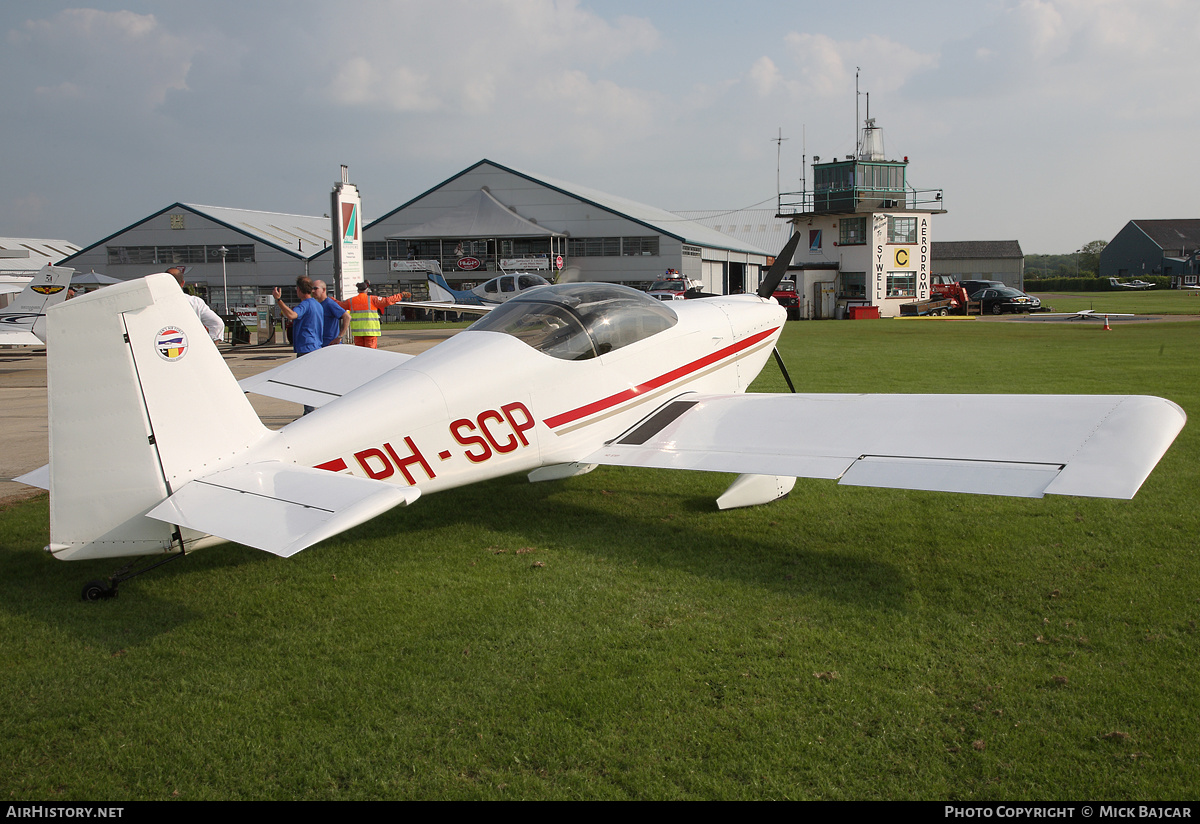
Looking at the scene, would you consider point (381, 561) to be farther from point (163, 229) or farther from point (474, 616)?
point (163, 229)

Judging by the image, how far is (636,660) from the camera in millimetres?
3625

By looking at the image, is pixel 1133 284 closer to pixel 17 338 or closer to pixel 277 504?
pixel 17 338

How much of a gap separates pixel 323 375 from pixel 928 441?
5371 mm

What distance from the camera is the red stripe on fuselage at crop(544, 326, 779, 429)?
5461 millimetres

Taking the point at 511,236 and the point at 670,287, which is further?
the point at 511,236

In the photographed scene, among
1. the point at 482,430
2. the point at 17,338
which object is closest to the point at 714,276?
the point at 17,338

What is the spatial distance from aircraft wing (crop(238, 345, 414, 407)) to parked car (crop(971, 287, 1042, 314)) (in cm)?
3622

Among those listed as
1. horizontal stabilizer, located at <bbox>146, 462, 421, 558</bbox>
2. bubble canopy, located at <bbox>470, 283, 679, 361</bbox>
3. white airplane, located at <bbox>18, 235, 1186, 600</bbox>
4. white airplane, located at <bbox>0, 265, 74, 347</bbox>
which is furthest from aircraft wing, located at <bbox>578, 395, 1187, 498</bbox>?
white airplane, located at <bbox>0, 265, 74, 347</bbox>

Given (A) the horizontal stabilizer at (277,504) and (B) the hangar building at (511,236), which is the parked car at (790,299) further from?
(A) the horizontal stabilizer at (277,504)

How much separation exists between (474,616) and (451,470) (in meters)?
1.09

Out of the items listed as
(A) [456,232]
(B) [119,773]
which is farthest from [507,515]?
(A) [456,232]

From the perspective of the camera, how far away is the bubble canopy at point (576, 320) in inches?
220

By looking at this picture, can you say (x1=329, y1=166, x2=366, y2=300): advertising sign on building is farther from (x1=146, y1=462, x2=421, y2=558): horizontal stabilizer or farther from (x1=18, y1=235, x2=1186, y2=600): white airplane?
(x1=146, y1=462, x2=421, y2=558): horizontal stabilizer

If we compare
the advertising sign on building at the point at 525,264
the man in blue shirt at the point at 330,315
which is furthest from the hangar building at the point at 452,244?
the man in blue shirt at the point at 330,315
